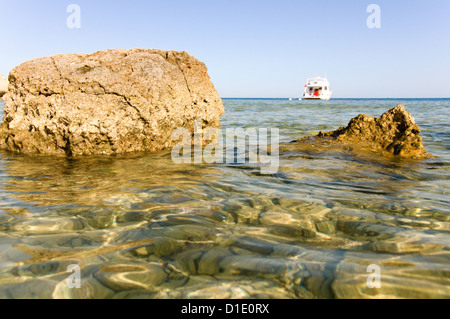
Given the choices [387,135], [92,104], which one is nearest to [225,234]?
[92,104]

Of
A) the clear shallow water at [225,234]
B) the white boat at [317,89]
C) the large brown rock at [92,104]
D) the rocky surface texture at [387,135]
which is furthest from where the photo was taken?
the white boat at [317,89]

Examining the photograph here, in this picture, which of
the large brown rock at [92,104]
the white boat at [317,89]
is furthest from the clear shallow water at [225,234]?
the white boat at [317,89]

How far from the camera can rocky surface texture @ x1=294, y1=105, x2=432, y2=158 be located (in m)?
4.71

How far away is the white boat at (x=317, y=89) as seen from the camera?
57156mm

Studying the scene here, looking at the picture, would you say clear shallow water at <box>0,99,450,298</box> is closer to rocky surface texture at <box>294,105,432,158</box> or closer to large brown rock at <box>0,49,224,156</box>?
rocky surface texture at <box>294,105,432,158</box>

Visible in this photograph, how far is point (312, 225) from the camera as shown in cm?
216

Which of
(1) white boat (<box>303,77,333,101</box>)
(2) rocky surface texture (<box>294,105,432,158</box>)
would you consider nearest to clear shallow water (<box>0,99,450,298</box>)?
(2) rocky surface texture (<box>294,105,432,158</box>)

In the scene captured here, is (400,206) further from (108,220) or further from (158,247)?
(108,220)

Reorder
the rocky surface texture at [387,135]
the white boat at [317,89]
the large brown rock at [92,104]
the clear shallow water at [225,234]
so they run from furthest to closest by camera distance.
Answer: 1. the white boat at [317,89]
2. the large brown rock at [92,104]
3. the rocky surface texture at [387,135]
4. the clear shallow water at [225,234]

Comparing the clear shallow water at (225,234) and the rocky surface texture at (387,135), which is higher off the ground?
the rocky surface texture at (387,135)

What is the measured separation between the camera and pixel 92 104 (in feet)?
15.9

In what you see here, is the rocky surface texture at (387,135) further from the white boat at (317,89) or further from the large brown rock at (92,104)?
the white boat at (317,89)

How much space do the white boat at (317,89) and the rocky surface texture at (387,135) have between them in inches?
2154

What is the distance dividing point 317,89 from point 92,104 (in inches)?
2339
